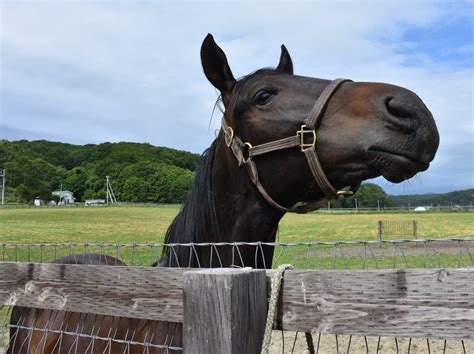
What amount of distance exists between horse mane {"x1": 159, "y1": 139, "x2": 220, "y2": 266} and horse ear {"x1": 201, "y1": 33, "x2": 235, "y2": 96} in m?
0.41

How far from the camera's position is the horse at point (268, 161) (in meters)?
2.32

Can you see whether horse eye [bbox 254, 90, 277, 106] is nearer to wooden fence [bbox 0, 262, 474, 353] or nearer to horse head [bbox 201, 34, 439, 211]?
horse head [bbox 201, 34, 439, 211]

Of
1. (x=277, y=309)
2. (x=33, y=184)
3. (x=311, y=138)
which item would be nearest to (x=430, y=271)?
(x=277, y=309)

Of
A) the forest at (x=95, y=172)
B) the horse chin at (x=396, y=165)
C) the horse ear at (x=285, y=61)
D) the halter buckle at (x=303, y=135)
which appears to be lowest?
the horse chin at (x=396, y=165)

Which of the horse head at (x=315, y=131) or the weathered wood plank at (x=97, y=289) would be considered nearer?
the weathered wood plank at (x=97, y=289)

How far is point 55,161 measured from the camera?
122 meters

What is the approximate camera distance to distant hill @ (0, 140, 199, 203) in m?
80.4

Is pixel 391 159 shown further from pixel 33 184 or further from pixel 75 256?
pixel 33 184

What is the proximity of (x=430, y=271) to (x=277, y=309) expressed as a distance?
22.5 inches

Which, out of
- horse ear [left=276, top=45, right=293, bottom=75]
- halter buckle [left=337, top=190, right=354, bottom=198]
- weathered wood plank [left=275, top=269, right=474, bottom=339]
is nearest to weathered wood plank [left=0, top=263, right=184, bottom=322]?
weathered wood plank [left=275, top=269, right=474, bottom=339]

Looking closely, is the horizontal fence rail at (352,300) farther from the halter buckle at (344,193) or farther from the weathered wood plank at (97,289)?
the halter buckle at (344,193)

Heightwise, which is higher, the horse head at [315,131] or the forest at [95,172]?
the forest at [95,172]

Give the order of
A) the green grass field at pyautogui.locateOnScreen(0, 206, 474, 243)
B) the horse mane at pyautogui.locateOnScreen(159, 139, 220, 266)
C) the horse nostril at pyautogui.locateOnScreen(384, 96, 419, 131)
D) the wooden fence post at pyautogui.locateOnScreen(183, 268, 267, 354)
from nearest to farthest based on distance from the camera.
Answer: the wooden fence post at pyautogui.locateOnScreen(183, 268, 267, 354) < the horse nostril at pyautogui.locateOnScreen(384, 96, 419, 131) < the horse mane at pyautogui.locateOnScreen(159, 139, 220, 266) < the green grass field at pyautogui.locateOnScreen(0, 206, 474, 243)

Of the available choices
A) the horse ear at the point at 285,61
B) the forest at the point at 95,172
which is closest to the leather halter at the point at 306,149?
the horse ear at the point at 285,61
